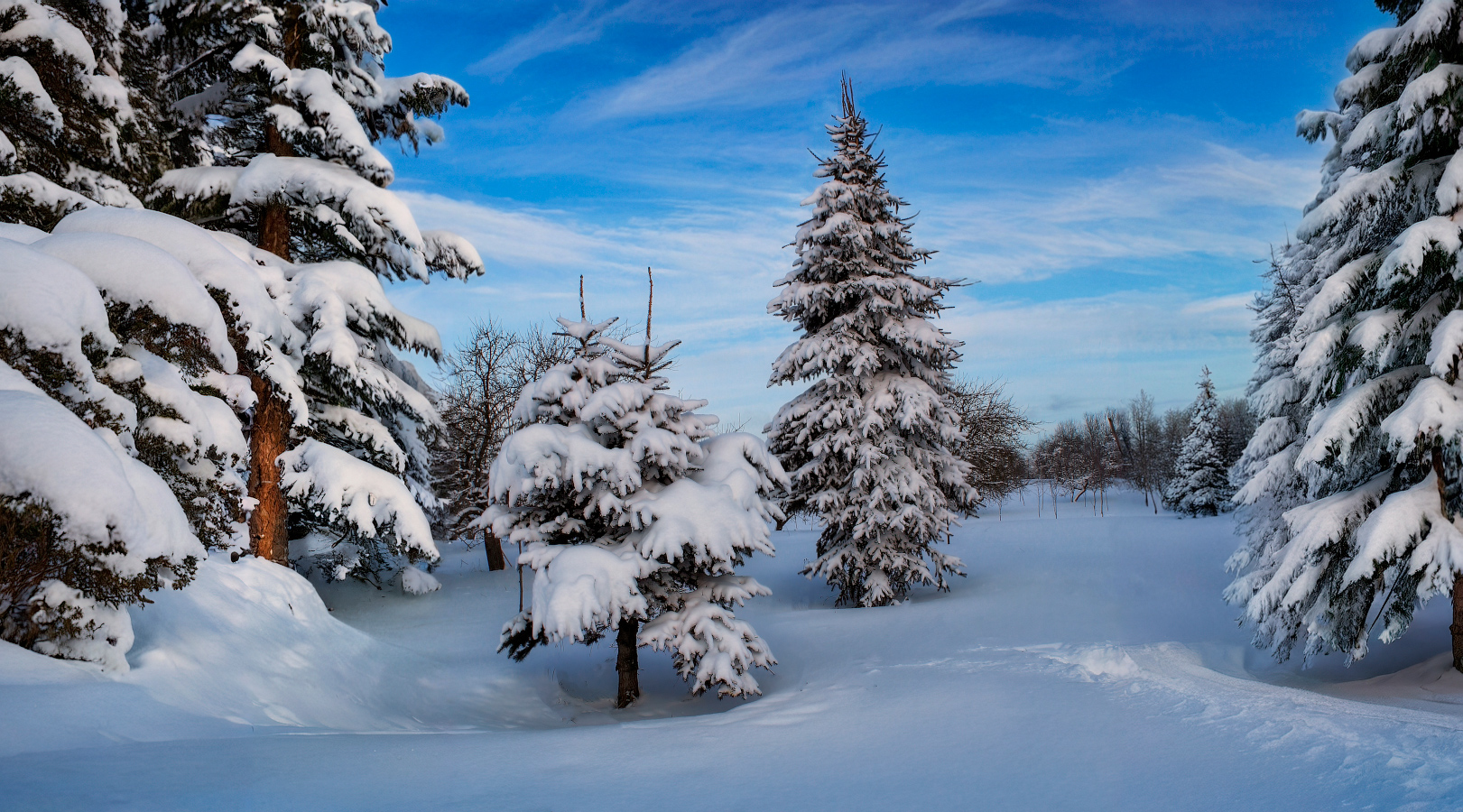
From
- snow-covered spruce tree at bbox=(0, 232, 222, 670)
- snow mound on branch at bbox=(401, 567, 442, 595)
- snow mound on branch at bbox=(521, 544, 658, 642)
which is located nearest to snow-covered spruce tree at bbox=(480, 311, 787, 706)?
snow mound on branch at bbox=(521, 544, 658, 642)

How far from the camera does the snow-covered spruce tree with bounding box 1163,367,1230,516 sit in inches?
1304

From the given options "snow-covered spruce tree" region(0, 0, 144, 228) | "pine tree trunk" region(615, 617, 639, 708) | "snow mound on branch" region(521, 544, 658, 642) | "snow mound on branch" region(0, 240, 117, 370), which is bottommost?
"pine tree trunk" region(615, 617, 639, 708)

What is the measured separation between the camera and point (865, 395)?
15273 mm

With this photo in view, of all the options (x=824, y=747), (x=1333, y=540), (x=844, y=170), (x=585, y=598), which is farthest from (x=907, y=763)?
(x=844, y=170)

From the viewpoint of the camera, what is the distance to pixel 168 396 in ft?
22.0

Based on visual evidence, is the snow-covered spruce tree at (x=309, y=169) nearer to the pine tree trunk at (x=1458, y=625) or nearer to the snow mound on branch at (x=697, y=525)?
the snow mound on branch at (x=697, y=525)

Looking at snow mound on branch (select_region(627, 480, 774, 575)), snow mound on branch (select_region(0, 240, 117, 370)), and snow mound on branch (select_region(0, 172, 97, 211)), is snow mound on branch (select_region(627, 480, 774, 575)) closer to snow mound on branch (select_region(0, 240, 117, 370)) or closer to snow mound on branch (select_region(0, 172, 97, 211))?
snow mound on branch (select_region(0, 240, 117, 370))

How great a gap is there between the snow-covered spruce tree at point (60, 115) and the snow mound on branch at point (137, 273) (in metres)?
6.61

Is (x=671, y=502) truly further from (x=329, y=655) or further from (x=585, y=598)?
(x=329, y=655)

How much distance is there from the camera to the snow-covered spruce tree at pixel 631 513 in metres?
8.04

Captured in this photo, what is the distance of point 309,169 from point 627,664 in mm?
9236

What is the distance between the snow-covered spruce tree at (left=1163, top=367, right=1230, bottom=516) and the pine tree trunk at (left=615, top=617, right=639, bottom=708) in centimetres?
3216

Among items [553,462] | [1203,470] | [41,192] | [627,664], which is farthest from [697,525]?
[1203,470]

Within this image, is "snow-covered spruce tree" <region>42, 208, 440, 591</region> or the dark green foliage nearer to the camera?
the dark green foliage
